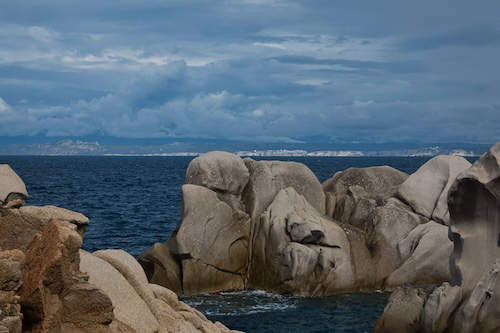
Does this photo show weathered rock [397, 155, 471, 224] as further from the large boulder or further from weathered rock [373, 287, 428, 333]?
weathered rock [373, 287, 428, 333]

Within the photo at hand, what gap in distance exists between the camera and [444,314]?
2100 centimetres

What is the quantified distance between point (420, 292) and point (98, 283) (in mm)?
11965

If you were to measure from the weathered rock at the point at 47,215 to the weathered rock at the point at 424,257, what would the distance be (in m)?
19.5

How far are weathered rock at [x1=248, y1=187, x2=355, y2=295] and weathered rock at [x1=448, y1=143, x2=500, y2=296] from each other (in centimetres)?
1021

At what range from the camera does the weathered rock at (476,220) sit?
21.2 metres

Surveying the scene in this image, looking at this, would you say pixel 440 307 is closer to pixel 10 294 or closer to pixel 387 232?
pixel 387 232

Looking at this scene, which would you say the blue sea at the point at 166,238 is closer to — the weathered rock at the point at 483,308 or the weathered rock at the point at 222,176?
the weathered rock at the point at 222,176

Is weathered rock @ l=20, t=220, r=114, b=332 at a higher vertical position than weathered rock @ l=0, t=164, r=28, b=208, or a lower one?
lower

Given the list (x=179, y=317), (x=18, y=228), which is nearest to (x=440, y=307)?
(x=179, y=317)

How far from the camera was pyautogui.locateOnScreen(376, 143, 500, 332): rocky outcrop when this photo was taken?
20234 mm

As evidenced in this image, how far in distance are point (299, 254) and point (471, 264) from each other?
1099 cm

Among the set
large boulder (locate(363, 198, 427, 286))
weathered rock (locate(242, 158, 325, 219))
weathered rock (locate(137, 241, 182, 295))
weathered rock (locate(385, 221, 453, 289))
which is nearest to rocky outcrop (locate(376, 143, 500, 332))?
weathered rock (locate(385, 221, 453, 289))

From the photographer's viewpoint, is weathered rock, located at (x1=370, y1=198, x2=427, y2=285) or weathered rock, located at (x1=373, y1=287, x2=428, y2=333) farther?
weathered rock, located at (x1=370, y1=198, x2=427, y2=285)

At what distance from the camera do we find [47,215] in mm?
15055
